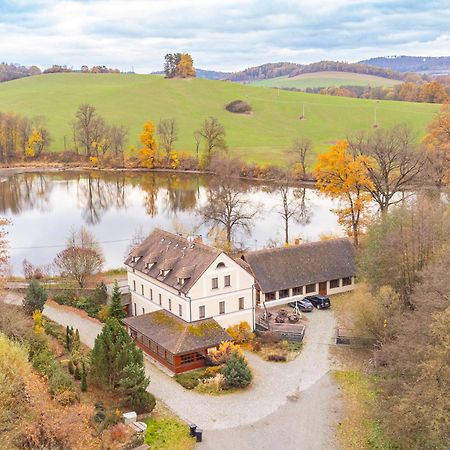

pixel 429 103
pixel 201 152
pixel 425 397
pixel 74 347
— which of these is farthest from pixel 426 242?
pixel 429 103

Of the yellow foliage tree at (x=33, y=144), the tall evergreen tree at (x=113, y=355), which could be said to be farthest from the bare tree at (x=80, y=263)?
the yellow foliage tree at (x=33, y=144)

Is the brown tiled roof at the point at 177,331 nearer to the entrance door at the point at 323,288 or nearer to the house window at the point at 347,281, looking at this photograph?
the entrance door at the point at 323,288

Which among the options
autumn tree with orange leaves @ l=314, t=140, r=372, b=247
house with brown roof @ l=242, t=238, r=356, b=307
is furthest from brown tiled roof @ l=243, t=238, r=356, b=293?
autumn tree with orange leaves @ l=314, t=140, r=372, b=247

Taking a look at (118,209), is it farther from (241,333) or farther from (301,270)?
(241,333)

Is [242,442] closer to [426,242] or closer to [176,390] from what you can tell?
[176,390]

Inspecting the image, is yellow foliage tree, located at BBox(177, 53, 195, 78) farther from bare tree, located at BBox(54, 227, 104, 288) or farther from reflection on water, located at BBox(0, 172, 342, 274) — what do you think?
bare tree, located at BBox(54, 227, 104, 288)

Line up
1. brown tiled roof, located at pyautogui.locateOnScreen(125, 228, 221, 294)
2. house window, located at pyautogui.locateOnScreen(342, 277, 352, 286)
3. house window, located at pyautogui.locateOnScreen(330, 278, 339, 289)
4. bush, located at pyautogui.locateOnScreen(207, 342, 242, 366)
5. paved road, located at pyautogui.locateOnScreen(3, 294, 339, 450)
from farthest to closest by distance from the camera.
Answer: house window, located at pyautogui.locateOnScreen(342, 277, 352, 286) → house window, located at pyautogui.locateOnScreen(330, 278, 339, 289) → brown tiled roof, located at pyautogui.locateOnScreen(125, 228, 221, 294) → bush, located at pyautogui.locateOnScreen(207, 342, 242, 366) → paved road, located at pyautogui.locateOnScreen(3, 294, 339, 450)
